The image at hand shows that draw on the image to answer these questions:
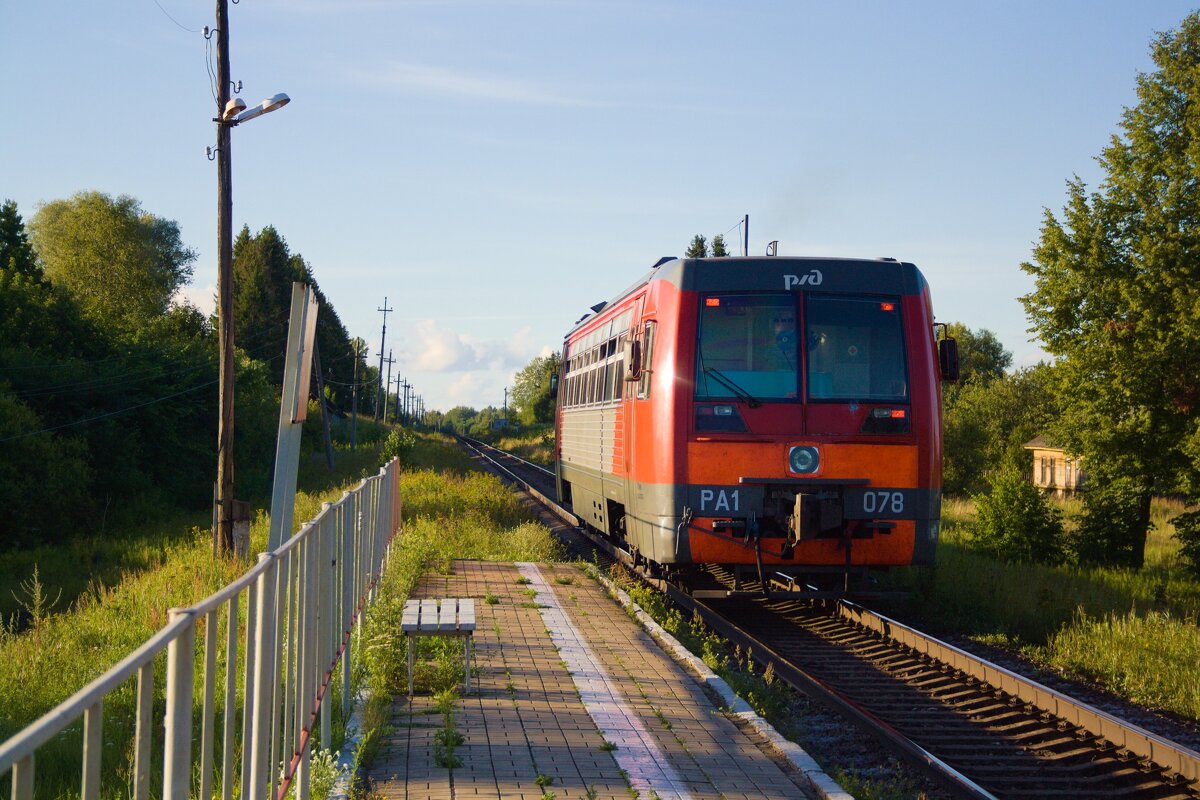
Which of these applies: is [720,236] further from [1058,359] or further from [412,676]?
[412,676]

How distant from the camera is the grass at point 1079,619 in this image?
Result: 32.5ft

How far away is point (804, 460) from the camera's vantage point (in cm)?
1132

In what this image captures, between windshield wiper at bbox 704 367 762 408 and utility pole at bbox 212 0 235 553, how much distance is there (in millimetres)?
9519

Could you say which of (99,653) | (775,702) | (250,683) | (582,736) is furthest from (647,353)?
(250,683)

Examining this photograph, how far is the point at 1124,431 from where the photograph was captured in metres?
28.2

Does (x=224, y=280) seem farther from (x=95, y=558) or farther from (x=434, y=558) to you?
(x=95, y=558)

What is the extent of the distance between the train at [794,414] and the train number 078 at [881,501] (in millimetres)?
14

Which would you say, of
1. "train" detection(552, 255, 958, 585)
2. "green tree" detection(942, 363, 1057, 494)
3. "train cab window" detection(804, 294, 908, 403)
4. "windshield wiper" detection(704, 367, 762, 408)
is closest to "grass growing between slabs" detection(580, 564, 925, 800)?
"train" detection(552, 255, 958, 585)

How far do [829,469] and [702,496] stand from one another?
49.6 inches

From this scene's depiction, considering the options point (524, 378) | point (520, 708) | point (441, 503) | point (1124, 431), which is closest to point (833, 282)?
point (520, 708)

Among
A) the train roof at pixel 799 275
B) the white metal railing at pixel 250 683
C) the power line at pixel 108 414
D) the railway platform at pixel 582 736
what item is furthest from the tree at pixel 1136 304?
the power line at pixel 108 414

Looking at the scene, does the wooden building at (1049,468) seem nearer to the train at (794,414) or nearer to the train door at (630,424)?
the train door at (630,424)

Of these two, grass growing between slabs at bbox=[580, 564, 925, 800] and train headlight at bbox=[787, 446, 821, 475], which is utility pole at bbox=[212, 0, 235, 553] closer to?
grass growing between slabs at bbox=[580, 564, 925, 800]

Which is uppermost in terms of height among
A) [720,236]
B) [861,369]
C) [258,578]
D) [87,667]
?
[720,236]
